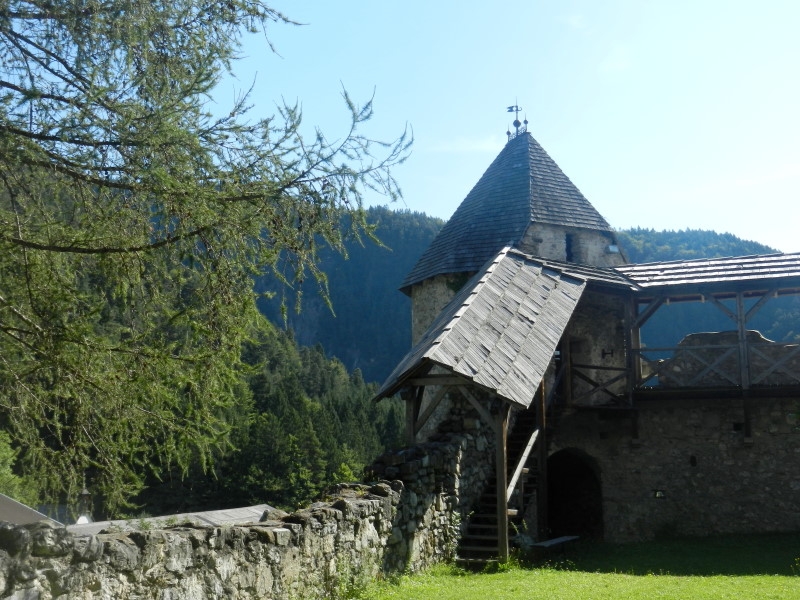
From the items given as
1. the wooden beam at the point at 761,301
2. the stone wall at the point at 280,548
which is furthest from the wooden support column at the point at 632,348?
the stone wall at the point at 280,548

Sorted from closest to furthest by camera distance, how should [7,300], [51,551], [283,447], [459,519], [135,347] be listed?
[51,551], [7,300], [135,347], [459,519], [283,447]

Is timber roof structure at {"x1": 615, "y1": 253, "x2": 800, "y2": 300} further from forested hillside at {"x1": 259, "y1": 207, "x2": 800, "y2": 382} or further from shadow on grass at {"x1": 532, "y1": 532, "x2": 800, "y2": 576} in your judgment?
forested hillside at {"x1": 259, "y1": 207, "x2": 800, "y2": 382}

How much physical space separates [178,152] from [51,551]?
2791mm

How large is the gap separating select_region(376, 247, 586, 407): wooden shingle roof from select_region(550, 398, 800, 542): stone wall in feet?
9.99

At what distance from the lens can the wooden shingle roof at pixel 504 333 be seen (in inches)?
366

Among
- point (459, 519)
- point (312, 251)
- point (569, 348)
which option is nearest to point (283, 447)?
point (569, 348)

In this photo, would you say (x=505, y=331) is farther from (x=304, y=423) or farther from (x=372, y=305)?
(x=372, y=305)

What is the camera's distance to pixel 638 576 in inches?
373

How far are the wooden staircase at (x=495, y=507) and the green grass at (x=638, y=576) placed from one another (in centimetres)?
53

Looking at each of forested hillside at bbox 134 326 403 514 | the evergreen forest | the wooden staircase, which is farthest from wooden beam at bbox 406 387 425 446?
forested hillside at bbox 134 326 403 514

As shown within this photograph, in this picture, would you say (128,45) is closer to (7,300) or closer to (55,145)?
(55,145)

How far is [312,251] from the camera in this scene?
22.0ft

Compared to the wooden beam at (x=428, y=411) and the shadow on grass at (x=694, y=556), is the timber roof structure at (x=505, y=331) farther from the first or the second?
the shadow on grass at (x=694, y=556)

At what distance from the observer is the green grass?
7637mm
